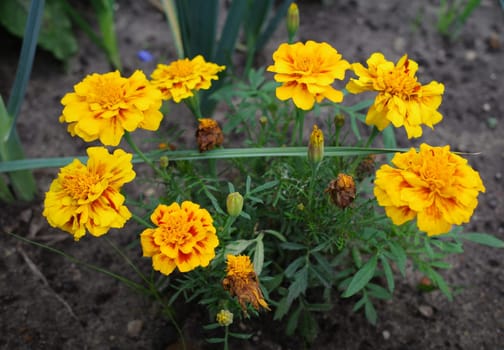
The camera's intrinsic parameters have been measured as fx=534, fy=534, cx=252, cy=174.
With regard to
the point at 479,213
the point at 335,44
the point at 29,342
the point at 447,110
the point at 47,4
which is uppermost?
the point at 47,4

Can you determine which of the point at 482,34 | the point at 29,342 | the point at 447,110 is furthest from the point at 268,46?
the point at 29,342

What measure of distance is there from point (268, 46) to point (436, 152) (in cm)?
127

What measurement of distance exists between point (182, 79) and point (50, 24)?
3.32ft

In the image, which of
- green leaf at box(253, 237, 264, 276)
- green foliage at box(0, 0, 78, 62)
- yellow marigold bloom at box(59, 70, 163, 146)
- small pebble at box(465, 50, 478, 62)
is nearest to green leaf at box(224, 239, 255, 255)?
green leaf at box(253, 237, 264, 276)

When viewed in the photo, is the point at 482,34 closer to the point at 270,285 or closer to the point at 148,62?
the point at 148,62

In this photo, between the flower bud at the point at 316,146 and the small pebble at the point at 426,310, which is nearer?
the flower bud at the point at 316,146

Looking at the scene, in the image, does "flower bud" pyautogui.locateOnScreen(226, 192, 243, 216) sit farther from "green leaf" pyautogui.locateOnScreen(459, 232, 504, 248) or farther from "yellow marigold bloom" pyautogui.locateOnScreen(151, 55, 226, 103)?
"green leaf" pyautogui.locateOnScreen(459, 232, 504, 248)

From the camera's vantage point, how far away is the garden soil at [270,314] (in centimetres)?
132

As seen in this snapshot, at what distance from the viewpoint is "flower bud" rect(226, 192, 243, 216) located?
0.98 meters

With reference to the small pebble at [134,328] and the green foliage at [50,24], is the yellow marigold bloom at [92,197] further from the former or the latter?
the green foliage at [50,24]

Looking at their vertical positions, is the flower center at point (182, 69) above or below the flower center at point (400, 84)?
below

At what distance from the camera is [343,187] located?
985 mm

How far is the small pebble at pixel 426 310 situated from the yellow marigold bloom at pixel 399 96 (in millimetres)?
568

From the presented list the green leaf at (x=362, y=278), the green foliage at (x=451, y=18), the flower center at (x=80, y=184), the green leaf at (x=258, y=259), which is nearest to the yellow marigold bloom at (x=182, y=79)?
the flower center at (x=80, y=184)
